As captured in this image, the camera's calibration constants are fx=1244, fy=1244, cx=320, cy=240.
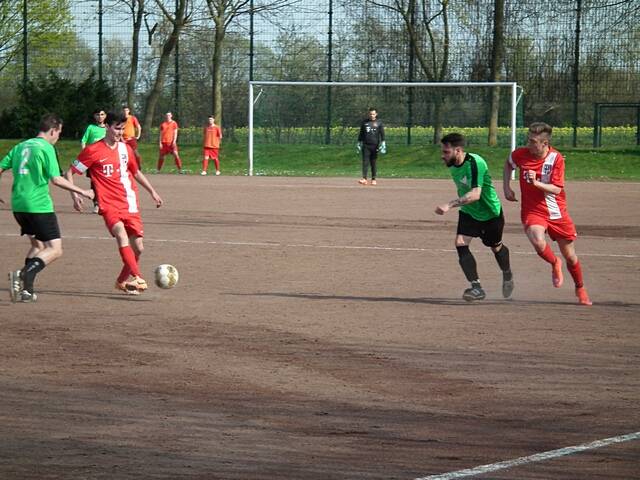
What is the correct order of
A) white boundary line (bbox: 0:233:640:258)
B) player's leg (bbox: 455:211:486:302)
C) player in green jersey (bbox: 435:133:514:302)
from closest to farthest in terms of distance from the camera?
player in green jersey (bbox: 435:133:514:302) → player's leg (bbox: 455:211:486:302) → white boundary line (bbox: 0:233:640:258)

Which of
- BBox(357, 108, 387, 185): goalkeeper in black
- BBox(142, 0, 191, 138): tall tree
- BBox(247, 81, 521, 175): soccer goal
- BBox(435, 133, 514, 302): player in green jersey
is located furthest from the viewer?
BBox(142, 0, 191, 138): tall tree

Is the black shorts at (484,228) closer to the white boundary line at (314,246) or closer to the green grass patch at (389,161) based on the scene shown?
the white boundary line at (314,246)

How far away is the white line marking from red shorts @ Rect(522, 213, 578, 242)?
4919 mm

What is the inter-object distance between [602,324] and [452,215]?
11.0m

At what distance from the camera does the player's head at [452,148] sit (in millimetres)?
11227

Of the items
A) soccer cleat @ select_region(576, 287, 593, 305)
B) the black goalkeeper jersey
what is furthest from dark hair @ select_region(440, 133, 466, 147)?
the black goalkeeper jersey

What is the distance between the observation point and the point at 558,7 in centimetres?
4222

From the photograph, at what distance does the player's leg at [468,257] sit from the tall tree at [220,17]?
1263 inches

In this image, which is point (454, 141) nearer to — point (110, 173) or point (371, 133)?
point (110, 173)

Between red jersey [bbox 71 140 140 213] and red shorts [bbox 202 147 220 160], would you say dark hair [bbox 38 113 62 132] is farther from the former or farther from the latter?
red shorts [bbox 202 147 220 160]

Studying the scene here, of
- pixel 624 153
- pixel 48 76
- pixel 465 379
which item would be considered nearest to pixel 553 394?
pixel 465 379

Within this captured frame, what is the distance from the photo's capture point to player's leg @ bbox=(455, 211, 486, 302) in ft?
37.2

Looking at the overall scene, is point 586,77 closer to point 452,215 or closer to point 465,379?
point 452,215

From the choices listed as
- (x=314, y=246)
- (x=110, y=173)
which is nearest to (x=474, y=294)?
(x=110, y=173)
